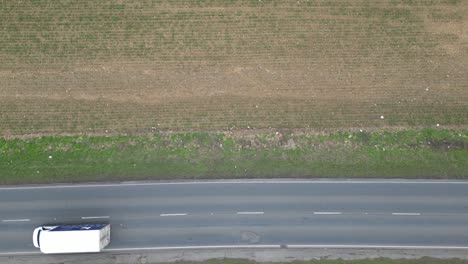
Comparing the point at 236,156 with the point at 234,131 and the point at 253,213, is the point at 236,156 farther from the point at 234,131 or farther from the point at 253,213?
the point at 253,213

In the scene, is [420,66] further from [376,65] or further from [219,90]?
[219,90]

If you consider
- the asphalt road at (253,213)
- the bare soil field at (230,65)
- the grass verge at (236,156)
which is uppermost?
the bare soil field at (230,65)

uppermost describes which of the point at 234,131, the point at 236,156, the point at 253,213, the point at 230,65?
the point at 230,65

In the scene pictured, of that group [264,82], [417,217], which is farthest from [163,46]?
[417,217]

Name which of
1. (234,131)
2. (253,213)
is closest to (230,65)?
(234,131)

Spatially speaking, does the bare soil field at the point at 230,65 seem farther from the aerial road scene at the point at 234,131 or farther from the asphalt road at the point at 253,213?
the asphalt road at the point at 253,213

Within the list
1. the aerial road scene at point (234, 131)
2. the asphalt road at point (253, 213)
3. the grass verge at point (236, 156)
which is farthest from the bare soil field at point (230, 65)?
the asphalt road at point (253, 213)

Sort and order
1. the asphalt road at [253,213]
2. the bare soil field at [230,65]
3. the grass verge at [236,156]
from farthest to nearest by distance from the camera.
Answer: the bare soil field at [230,65] < the grass verge at [236,156] < the asphalt road at [253,213]

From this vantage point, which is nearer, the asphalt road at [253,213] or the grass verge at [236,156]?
the asphalt road at [253,213]
